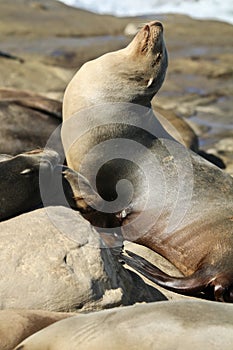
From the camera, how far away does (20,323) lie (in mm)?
3453

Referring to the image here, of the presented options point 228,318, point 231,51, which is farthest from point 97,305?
point 231,51

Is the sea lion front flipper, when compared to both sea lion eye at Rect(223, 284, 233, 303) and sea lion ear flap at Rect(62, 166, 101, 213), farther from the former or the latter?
sea lion ear flap at Rect(62, 166, 101, 213)

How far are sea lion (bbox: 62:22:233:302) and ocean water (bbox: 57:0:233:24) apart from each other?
16.2 metres

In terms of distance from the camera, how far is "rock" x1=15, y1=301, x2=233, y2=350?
302cm

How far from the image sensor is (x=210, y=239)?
528 centimetres

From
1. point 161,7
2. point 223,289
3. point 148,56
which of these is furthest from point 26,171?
point 161,7

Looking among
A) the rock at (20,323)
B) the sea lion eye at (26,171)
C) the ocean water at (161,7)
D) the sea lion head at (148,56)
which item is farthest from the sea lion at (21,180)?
the ocean water at (161,7)

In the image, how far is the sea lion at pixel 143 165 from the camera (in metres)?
5.34

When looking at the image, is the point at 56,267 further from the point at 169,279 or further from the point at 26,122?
the point at 26,122

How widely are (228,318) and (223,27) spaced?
1554 cm

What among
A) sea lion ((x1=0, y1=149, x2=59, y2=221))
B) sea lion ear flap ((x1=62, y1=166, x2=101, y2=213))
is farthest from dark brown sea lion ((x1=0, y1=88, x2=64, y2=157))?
sea lion ((x1=0, y1=149, x2=59, y2=221))

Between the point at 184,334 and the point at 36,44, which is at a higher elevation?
the point at 184,334

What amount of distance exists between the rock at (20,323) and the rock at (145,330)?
0.13 m

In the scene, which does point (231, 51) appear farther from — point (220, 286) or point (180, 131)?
point (220, 286)
